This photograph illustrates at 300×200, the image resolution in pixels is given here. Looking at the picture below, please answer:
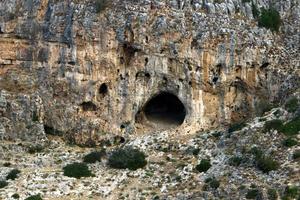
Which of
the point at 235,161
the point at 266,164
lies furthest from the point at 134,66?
the point at 266,164

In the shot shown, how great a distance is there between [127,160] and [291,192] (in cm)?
1209

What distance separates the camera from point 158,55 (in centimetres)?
4862

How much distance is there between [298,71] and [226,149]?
10.1 meters

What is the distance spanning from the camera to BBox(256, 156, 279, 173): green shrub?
127 feet

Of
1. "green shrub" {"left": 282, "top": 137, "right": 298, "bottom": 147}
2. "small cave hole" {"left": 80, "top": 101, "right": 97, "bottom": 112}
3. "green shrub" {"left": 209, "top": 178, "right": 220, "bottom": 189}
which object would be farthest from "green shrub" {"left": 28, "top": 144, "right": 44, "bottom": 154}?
"green shrub" {"left": 282, "top": 137, "right": 298, "bottom": 147}

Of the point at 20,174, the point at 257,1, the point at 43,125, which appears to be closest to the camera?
the point at 20,174

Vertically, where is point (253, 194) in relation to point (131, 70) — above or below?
below

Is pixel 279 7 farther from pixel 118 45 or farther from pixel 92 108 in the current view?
pixel 92 108

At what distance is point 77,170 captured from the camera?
42.7 metres

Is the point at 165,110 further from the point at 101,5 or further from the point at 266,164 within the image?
the point at 266,164

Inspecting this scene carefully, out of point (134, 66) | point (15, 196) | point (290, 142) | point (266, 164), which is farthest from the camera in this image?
point (134, 66)

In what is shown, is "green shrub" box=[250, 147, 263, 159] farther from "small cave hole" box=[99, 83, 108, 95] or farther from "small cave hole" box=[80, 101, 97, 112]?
"small cave hole" box=[80, 101, 97, 112]

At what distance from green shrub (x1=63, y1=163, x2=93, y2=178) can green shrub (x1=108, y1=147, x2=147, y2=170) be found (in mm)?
1818

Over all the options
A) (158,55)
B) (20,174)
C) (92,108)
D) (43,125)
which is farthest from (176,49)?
(20,174)
